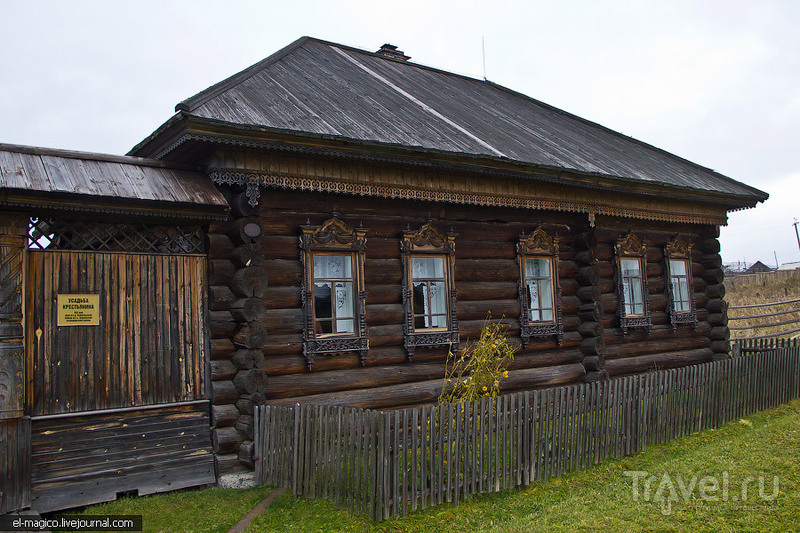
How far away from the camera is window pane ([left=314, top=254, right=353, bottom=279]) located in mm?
8391

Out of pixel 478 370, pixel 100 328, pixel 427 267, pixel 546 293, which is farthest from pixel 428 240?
pixel 100 328

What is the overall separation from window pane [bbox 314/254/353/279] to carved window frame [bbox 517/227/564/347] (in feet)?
11.1

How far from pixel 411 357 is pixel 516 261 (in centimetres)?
281

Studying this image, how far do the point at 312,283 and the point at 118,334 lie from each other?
96.2 inches

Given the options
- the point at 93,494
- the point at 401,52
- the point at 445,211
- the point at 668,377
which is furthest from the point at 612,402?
the point at 401,52

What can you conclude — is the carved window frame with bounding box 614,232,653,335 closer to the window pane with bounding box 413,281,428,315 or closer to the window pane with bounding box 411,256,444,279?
the window pane with bounding box 411,256,444,279

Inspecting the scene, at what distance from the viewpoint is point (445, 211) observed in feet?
31.8

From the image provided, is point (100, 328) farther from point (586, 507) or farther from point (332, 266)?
point (586, 507)

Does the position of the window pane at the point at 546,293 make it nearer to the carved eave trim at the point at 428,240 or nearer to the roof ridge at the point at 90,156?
the carved eave trim at the point at 428,240

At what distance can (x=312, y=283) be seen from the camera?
26.9 ft

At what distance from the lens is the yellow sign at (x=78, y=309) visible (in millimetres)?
6543

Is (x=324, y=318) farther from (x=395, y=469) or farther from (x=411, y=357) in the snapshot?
(x=395, y=469)


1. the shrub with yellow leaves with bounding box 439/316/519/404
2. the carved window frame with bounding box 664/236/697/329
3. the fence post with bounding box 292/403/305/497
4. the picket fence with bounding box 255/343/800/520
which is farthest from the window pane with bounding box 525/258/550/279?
the fence post with bounding box 292/403/305/497

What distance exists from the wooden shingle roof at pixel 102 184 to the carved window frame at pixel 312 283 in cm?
137
